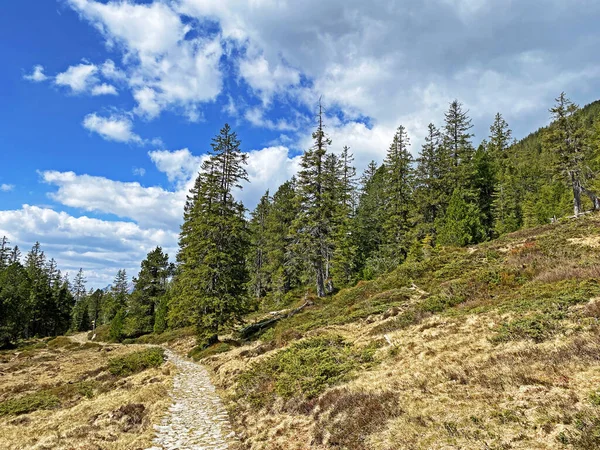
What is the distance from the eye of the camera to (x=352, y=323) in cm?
1994

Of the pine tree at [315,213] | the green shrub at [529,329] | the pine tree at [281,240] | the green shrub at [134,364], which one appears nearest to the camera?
the green shrub at [529,329]

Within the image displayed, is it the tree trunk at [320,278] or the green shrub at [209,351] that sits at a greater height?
the tree trunk at [320,278]

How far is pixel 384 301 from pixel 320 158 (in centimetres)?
1725

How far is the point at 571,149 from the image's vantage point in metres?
37.2

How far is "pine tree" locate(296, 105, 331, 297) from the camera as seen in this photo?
3278cm

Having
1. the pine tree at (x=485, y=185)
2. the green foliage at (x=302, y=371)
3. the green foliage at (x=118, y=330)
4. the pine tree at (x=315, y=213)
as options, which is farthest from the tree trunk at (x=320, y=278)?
the green foliage at (x=118, y=330)

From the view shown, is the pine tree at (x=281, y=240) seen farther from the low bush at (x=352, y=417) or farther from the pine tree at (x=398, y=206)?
the low bush at (x=352, y=417)

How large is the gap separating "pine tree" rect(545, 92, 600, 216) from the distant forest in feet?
0.37

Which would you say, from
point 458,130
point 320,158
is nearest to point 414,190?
point 458,130

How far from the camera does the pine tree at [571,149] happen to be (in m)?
35.8

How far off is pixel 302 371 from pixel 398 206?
33800 mm

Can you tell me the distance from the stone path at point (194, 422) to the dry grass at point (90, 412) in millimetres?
444

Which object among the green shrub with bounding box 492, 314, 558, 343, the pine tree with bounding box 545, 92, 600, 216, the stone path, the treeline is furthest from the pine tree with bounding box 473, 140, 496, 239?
the treeline

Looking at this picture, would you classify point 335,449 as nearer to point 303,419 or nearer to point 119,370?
point 303,419
